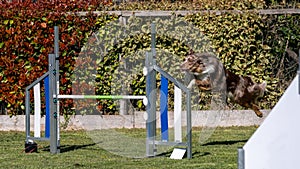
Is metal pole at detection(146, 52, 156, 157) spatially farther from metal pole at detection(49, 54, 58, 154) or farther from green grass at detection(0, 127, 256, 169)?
metal pole at detection(49, 54, 58, 154)

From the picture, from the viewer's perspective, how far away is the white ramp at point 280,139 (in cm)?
293

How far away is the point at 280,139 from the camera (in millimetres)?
2963

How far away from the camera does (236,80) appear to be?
695cm

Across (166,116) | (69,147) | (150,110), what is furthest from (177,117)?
(69,147)

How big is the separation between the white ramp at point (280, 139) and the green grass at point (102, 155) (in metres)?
3.07

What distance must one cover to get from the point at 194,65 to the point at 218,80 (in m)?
0.25

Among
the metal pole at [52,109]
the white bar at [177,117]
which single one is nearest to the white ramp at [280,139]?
the white bar at [177,117]

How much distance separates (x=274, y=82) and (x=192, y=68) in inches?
122

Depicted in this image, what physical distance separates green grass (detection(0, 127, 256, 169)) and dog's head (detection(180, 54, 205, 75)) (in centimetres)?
76

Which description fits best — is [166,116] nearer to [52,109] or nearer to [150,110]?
[150,110]

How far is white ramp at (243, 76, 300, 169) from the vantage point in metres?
2.93

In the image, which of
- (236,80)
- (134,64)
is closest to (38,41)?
(134,64)

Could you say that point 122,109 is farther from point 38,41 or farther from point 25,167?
point 25,167

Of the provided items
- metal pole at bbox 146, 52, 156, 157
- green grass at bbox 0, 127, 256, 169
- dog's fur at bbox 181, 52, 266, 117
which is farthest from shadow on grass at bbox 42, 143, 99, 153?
dog's fur at bbox 181, 52, 266, 117
